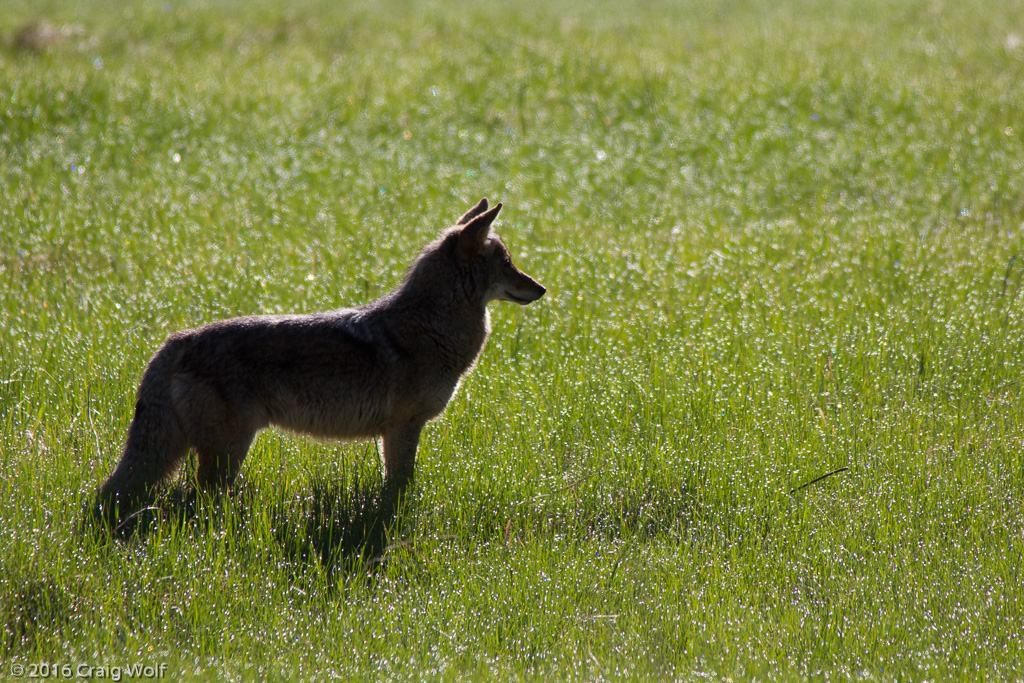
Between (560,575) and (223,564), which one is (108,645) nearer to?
(223,564)

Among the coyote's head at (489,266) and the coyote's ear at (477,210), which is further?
the coyote's ear at (477,210)

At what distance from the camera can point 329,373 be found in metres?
5.19

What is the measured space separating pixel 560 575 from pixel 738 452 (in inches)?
65.8

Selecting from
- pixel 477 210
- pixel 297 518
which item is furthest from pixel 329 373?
pixel 477 210

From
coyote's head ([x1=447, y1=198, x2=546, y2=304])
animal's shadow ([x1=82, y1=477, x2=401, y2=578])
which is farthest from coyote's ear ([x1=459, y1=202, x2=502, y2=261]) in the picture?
animal's shadow ([x1=82, y1=477, x2=401, y2=578])

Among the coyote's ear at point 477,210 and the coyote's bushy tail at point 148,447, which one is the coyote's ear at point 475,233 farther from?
the coyote's bushy tail at point 148,447

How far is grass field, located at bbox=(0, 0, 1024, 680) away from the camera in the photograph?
171 inches

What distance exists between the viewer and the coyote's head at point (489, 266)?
5434mm

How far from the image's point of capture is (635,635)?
13.9 ft

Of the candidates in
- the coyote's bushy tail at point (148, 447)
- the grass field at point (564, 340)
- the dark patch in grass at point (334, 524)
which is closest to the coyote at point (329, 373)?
the coyote's bushy tail at point (148, 447)

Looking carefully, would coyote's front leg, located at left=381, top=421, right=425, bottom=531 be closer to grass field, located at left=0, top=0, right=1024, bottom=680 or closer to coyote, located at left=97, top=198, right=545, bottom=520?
coyote, located at left=97, top=198, right=545, bottom=520

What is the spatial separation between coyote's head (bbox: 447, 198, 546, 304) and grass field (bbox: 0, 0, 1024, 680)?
0.96 meters

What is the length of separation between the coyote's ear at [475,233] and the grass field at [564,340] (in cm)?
126

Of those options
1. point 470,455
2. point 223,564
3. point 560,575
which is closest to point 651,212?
point 470,455
